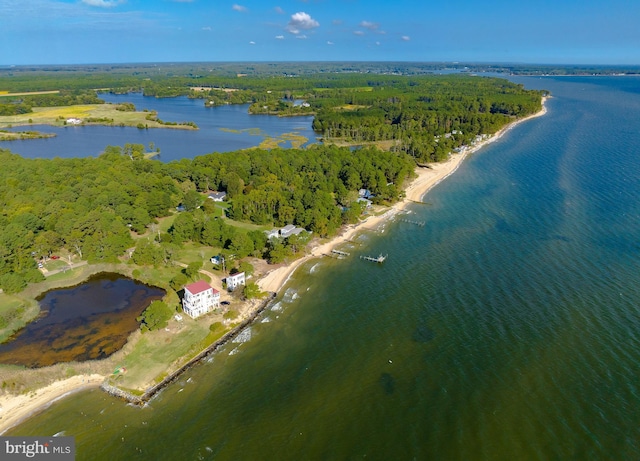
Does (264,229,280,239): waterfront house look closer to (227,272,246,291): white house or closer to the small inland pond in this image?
(227,272,246,291): white house

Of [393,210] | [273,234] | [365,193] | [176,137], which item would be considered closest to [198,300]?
[273,234]

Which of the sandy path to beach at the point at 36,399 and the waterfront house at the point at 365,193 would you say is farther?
the waterfront house at the point at 365,193

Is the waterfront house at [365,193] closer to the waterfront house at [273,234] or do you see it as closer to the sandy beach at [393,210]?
the sandy beach at [393,210]

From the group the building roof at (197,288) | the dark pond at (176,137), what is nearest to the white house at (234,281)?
the building roof at (197,288)

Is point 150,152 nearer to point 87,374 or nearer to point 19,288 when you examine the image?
point 19,288

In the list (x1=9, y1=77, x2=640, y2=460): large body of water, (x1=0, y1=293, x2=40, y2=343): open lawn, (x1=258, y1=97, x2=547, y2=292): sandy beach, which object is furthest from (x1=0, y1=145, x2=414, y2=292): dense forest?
(x1=9, y1=77, x2=640, y2=460): large body of water

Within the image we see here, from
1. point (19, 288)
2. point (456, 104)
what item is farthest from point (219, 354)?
point (456, 104)
